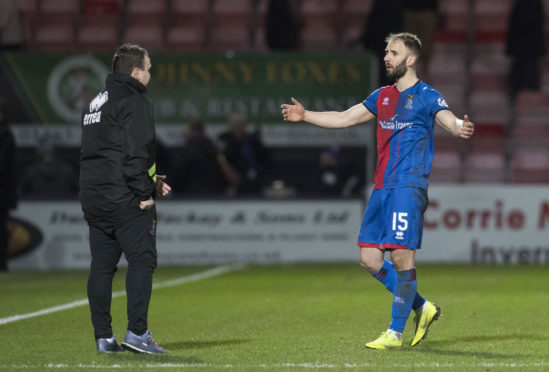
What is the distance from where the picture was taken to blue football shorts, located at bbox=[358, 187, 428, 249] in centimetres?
703

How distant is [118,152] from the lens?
22.2 ft

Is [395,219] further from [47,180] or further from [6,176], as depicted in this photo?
[47,180]

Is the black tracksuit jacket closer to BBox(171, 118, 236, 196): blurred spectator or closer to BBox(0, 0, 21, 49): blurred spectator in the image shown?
BBox(171, 118, 236, 196): blurred spectator

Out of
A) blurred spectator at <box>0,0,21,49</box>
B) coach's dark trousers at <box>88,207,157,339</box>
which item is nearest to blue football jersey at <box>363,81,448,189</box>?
coach's dark trousers at <box>88,207,157,339</box>

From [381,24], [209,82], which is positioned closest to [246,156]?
[209,82]

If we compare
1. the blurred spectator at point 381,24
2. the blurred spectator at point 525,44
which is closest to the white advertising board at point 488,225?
the blurred spectator at point 381,24

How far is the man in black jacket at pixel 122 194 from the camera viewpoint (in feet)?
21.8

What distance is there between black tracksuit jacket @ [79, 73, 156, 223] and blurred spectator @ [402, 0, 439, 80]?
12.7 metres

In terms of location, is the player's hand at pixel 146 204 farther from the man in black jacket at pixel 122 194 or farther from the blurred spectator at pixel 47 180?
the blurred spectator at pixel 47 180

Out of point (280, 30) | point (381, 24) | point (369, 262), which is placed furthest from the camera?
point (280, 30)

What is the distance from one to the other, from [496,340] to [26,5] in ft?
51.9

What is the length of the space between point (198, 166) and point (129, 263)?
9.91 m

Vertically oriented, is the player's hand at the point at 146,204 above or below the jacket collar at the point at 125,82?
below

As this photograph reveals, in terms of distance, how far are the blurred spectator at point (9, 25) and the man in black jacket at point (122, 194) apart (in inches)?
489
